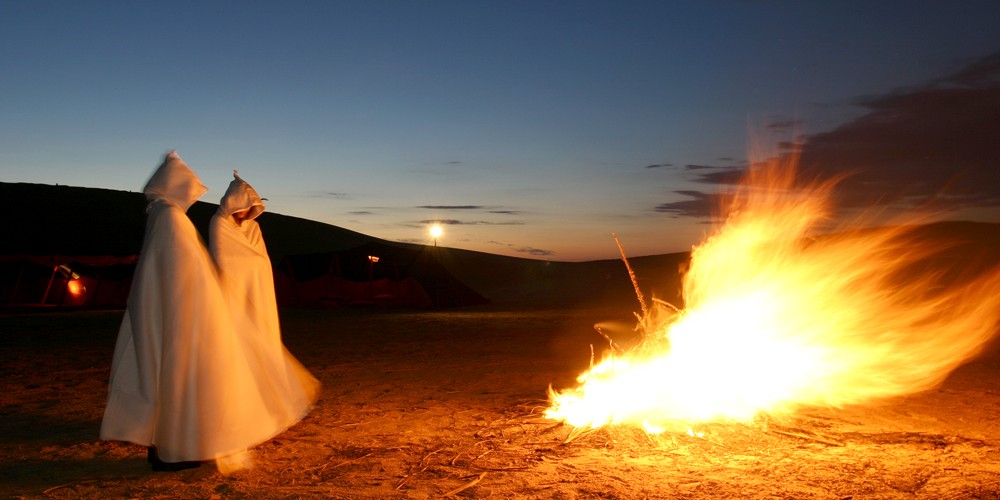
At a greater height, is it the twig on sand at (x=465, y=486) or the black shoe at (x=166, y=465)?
the twig on sand at (x=465, y=486)

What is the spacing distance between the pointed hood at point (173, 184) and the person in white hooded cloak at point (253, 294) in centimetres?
80

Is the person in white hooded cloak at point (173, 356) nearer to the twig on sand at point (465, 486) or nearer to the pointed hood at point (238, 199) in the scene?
the pointed hood at point (238, 199)

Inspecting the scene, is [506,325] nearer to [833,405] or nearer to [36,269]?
[833,405]

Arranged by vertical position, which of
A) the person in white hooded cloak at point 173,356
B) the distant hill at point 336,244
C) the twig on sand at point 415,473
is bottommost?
the twig on sand at point 415,473

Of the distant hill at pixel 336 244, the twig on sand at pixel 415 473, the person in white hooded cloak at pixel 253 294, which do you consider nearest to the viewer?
the twig on sand at pixel 415 473

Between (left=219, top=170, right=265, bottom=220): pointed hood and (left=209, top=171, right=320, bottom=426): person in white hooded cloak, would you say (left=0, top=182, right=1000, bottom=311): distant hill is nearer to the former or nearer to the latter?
(left=209, top=171, right=320, bottom=426): person in white hooded cloak

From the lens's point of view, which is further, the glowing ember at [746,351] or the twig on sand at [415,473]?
the glowing ember at [746,351]

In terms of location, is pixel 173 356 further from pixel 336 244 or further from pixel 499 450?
pixel 336 244

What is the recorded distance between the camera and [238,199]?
6.80 meters

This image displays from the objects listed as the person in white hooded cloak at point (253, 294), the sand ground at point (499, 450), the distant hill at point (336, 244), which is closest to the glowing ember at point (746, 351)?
the sand ground at point (499, 450)

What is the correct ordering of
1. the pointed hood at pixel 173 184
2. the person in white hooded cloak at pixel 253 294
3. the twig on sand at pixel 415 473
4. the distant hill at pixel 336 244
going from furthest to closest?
the distant hill at pixel 336 244, the person in white hooded cloak at pixel 253 294, the pointed hood at pixel 173 184, the twig on sand at pixel 415 473

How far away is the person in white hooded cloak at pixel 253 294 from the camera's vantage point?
631 centimetres

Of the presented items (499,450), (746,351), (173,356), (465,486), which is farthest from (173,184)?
(746,351)

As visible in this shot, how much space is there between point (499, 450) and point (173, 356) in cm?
285
